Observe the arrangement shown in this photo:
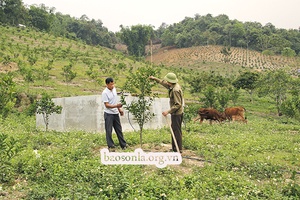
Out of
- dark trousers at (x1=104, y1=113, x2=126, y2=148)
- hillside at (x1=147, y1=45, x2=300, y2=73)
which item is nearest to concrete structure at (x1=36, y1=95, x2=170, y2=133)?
dark trousers at (x1=104, y1=113, x2=126, y2=148)

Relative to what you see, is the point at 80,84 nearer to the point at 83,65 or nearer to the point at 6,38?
the point at 83,65

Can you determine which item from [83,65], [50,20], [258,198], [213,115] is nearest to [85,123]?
[213,115]

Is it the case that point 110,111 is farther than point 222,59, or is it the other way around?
point 222,59

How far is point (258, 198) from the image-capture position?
4.75 m

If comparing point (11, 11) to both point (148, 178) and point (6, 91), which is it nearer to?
point (6, 91)

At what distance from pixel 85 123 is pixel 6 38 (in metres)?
33.8

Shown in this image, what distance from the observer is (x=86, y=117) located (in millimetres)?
11977

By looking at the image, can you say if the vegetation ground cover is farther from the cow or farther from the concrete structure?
the cow

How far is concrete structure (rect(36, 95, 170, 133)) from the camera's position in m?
11.7

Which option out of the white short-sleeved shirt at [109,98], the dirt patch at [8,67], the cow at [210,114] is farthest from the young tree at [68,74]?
the white short-sleeved shirt at [109,98]

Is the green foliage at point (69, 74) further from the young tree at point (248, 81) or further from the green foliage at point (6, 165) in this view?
the green foliage at point (6, 165)

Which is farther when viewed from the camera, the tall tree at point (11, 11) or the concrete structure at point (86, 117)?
the tall tree at point (11, 11)

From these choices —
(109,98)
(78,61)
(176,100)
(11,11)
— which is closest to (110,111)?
(109,98)

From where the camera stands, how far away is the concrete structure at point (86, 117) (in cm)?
1166
